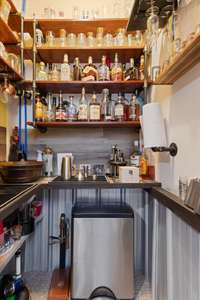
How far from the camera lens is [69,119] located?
1985mm

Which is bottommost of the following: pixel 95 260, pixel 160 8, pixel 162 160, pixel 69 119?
pixel 95 260

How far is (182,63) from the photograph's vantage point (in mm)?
1044

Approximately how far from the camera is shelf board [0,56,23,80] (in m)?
1.48

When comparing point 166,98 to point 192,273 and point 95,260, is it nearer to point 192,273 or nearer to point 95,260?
point 192,273

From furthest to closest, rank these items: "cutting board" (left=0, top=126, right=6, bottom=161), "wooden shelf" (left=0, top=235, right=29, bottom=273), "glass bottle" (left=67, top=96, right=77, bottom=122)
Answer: "glass bottle" (left=67, top=96, right=77, bottom=122), "cutting board" (left=0, top=126, right=6, bottom=161), "wooden shelf" (left=0, top=235, right=29, bottom=273)

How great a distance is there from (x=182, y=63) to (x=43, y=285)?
1.77 meters

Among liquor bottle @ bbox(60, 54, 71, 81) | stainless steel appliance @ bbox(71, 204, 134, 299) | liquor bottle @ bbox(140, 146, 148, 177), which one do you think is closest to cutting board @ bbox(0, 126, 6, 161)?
liquor bottle @ bbox(60, 54, 71, 81)

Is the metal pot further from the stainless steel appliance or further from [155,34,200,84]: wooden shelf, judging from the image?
[155,34,200,84]: wooden shelf

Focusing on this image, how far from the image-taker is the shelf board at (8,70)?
4.87 ft

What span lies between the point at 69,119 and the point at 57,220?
870 millimetres

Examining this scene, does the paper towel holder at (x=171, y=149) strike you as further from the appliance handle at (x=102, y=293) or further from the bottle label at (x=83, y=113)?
the appliance handle at (x=102, y=293)

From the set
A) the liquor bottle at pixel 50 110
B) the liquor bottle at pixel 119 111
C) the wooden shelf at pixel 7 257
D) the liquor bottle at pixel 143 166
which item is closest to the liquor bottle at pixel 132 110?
the liquor bottle at pixel 119 111

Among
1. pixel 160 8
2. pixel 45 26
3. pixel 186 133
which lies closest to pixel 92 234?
pixel 186 133

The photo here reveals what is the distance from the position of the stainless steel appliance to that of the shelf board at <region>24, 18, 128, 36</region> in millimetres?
1447
